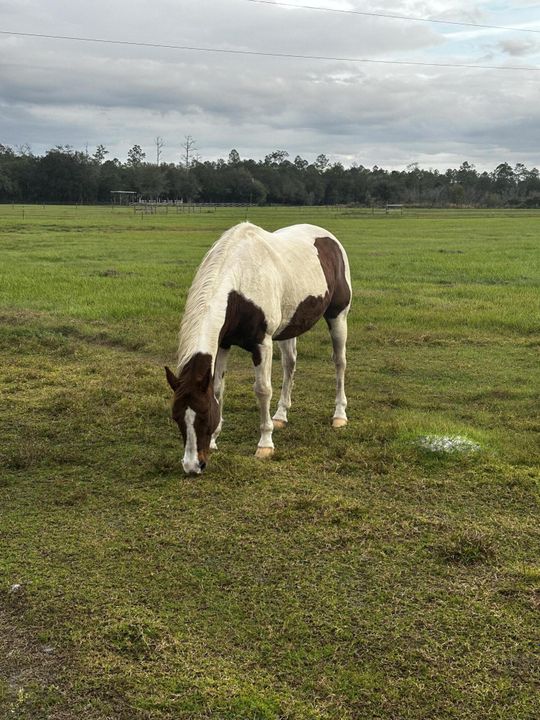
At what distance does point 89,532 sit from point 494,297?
1136 cm

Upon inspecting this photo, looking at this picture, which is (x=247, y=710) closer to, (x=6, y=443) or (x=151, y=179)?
(x=6, y=443)

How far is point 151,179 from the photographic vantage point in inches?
3327

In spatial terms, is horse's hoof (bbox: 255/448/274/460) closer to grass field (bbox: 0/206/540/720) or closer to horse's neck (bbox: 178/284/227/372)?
grass field (bbox: 0/206/540/720)

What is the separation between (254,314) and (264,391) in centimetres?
74

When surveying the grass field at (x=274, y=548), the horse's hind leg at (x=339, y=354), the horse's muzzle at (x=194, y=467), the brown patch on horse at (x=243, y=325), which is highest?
the brown patch on horse at (x=243, y=325)

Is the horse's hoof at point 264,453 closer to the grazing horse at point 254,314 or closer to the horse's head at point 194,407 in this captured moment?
the grazing horse at point 254,314

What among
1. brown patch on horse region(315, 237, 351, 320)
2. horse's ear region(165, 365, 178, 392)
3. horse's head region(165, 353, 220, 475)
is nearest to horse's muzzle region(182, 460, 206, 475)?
horse's head region(165, 353, 220, 475)

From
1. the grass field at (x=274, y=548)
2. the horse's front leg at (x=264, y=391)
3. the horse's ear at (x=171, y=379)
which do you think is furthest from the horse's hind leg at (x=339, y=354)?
the horse's ear at (x=171, y=379)

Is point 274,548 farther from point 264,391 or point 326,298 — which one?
point 326,298

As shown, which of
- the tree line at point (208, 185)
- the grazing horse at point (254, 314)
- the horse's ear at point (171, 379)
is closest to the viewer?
the horse's ear at point (171, 379)

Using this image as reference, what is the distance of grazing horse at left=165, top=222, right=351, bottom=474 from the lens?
180 inches

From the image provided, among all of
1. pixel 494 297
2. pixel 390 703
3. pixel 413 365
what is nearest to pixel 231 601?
pixel 390 703

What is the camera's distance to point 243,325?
5281 millimetres

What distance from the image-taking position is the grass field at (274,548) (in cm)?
277
